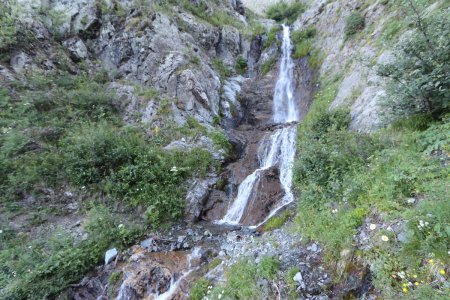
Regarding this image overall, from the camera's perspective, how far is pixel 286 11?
24594 mm

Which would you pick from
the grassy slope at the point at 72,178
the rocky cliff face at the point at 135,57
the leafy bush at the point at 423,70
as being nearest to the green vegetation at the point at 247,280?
the grassy slope at the point at 72,178

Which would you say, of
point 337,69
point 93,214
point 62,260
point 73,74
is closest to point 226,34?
point 337,69

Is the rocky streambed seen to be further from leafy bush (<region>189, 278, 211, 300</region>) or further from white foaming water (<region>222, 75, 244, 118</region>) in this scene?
white foaming water (<region>222, 75, 244, 118</region>)

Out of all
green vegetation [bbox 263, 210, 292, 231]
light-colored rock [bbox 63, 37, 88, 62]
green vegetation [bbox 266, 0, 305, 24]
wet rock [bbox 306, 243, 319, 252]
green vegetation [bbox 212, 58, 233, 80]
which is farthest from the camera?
green vegetation [bbox 266, 0, 305, 24]

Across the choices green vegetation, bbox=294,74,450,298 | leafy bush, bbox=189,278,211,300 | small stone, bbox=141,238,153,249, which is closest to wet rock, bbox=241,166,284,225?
green vegetation, bbox=294,74,450,298

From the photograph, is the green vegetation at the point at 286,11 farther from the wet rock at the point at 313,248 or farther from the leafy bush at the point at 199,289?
the leafy bush at the point at 199,289

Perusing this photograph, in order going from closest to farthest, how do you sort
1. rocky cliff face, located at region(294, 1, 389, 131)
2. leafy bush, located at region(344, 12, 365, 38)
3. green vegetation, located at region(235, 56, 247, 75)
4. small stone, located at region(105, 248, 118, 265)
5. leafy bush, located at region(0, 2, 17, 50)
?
1. small stone, located at region(105, 248, 118, 265)
2. rocky cliff face, located at region(294, 1, 389, 131)
3. leafy bush, located at region(0, 2, 17, 50)
4. leafy bush, located at region(344, 12, 365, 38)
5. green vegetation, located at region(235, 56, 247, 75)

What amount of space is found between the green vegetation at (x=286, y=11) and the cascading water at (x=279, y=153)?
11.0m

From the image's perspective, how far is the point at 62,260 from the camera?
588cm

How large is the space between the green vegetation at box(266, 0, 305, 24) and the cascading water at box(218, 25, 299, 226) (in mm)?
11030

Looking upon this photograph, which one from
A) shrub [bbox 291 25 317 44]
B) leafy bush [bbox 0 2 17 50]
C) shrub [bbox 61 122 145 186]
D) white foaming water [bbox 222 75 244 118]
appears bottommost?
shrub [bbox 61 122 145 186]

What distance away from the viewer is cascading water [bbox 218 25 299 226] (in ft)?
27.1

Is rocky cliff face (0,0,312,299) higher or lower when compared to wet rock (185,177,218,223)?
higher

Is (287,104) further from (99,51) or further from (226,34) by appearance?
(99,51)
